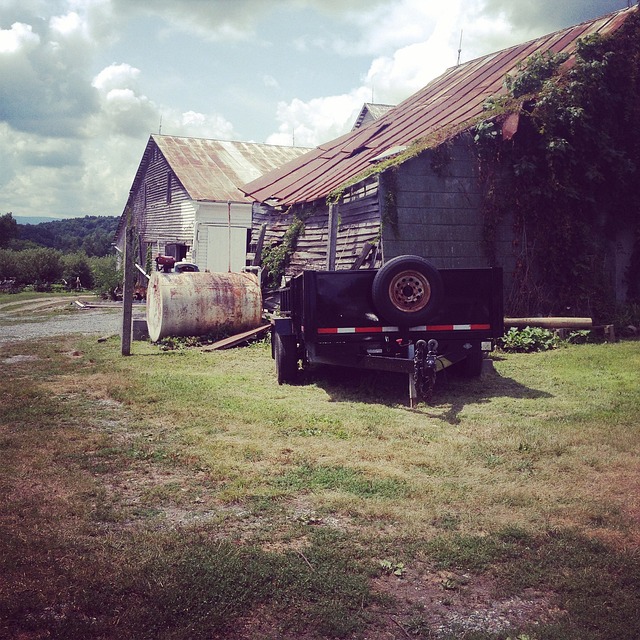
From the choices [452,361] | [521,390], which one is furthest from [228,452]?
[521,390]

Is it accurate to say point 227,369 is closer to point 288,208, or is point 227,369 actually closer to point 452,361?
point 452,361

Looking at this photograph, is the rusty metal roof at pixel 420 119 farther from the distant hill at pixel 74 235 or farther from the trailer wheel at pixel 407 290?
the distant hill at pixel 74 235

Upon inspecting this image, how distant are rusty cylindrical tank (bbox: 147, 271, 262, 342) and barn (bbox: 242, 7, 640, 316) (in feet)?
6.83

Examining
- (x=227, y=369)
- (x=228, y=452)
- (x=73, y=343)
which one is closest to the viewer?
(x=228, y=452)

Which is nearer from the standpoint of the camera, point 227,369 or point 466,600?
point 466,600

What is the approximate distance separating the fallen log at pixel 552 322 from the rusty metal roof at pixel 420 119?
14.2ft

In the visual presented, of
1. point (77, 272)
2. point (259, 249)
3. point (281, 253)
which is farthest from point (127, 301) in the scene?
point (77, 272)

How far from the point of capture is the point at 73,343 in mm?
13906

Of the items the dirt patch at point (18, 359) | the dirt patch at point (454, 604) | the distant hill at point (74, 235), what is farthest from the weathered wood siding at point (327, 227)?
the distant hill at point (74, 235)

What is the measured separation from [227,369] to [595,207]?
972 centimetres

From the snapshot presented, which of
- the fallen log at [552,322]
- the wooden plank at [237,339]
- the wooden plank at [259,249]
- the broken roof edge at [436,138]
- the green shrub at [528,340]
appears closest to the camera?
the green shrub at [528,340]

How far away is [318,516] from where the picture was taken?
14.4 ft

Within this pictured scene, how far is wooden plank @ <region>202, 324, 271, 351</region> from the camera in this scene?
13.1 metres

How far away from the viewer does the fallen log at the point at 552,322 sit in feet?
43.8
